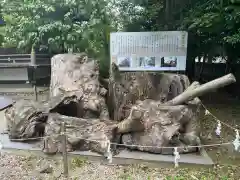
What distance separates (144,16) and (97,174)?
5.16 meters

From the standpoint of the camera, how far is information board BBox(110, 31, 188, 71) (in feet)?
20.7

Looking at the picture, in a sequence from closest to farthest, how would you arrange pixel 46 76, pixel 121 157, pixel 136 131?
pixel 121 157, pixel 136 131, pixel 46 76

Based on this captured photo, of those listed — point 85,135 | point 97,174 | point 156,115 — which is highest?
point 156,115

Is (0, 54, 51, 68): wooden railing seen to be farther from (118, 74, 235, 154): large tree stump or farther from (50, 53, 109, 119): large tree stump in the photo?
(118, 74, 235, 154): large tree stump

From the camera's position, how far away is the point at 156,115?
14.2 feet

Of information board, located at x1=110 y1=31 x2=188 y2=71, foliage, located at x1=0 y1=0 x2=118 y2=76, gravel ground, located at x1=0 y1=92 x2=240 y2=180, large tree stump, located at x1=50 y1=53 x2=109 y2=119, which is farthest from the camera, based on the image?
foliage, located at x1=0 y1=0 x2=118 y2=76

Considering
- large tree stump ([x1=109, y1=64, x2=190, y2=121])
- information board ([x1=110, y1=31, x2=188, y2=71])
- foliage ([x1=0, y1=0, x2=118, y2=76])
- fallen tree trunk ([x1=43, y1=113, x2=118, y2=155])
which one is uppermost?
foliage ([x1=0, y1=0, x2=118, y2=76])

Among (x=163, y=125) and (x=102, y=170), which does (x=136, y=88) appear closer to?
(x=163, y=125)

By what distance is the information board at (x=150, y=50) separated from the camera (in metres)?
6.32

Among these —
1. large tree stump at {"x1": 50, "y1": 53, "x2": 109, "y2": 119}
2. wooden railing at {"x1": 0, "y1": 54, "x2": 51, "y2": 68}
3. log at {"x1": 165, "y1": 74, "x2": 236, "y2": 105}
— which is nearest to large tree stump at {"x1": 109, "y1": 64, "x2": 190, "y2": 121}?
large tree stump at {"x1": 50, "y1": 53, "x2": 109, "y2": 119}

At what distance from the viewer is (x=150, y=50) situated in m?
6.42

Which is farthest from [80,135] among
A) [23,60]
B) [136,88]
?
[23,60]

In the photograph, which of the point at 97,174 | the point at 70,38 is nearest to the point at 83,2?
the point at 70,38

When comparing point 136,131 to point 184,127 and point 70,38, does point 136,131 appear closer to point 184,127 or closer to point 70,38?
point 184,127
